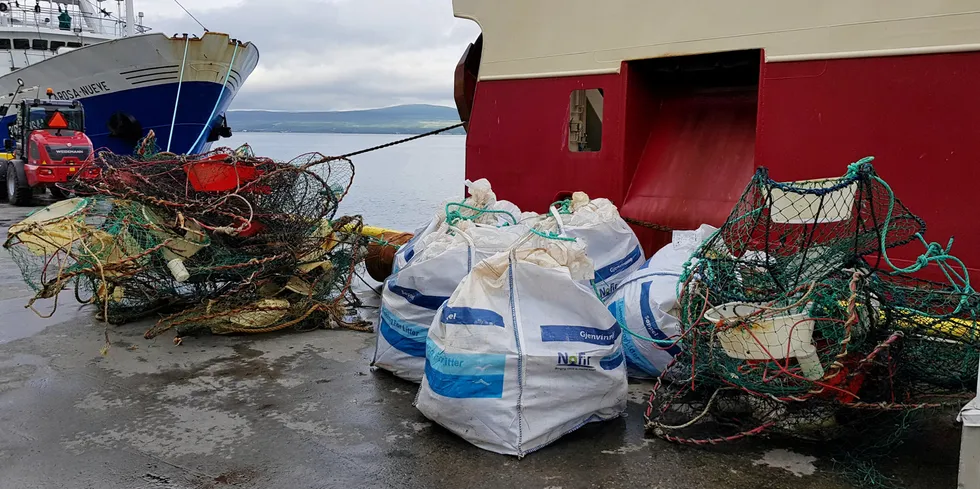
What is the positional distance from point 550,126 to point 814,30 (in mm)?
2286

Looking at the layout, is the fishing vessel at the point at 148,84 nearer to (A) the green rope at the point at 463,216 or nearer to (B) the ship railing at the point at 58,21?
(B) the ship railing at the point at 58,21

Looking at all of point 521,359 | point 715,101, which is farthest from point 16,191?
point 521,359

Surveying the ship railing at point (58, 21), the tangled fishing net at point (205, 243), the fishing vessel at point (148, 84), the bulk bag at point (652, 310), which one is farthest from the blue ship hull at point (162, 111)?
the bulk bag at point (652, 310)

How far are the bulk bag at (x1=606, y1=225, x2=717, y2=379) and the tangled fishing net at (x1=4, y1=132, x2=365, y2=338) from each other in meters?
2.24

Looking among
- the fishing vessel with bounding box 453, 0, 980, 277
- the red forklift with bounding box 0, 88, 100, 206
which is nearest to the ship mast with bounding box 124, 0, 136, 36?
the red forklift with bounding box 0, 88, 100, 206

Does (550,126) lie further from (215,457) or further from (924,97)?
(215,457)

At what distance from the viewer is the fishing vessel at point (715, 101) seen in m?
4.32

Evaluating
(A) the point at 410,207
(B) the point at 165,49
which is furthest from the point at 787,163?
(B) the point at 165,49

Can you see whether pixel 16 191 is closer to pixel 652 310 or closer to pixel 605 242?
pixel 605 242

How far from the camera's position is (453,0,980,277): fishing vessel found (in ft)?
14.2

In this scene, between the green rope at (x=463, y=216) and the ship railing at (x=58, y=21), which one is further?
the ship railing at (x=58, y=21)

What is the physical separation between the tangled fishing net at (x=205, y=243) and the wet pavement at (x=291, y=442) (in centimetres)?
57

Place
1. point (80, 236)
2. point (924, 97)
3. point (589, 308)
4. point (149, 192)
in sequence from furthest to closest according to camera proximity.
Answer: point (149, 192), point (80, 236), point (924, 97), point (589, 308)

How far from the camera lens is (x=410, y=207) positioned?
1706 cm
